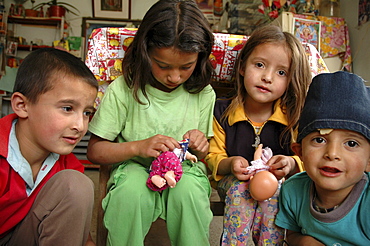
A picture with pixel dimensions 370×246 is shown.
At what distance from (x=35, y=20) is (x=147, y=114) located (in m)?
3.62

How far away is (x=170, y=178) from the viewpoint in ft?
2.98

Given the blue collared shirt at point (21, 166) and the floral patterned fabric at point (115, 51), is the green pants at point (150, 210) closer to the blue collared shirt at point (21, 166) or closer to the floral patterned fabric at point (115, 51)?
the blue collared shirt at point (21, 166)

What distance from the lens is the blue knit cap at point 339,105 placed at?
0.79 m

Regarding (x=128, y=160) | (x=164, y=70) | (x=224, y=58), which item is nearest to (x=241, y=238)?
(x=128, y=160)

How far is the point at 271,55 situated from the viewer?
115 centimetres

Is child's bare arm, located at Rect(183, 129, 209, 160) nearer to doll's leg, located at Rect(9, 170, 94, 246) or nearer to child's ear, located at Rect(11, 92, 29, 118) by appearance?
doll's leg, located at Rect(9, 170, 94, 246)

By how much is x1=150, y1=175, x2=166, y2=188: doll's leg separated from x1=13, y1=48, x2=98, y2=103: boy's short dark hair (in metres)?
0.34

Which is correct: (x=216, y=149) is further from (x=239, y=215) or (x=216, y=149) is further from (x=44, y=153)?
(x=44, y=153)

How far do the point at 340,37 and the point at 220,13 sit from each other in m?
1.85

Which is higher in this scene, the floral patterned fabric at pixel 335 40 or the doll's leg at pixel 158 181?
the floral patterned fabric at pixel 335 40

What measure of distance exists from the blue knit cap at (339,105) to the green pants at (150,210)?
35 cm

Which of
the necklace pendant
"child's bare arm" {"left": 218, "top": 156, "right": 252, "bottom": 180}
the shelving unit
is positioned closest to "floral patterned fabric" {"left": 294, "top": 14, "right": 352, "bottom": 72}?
the necklace pendant

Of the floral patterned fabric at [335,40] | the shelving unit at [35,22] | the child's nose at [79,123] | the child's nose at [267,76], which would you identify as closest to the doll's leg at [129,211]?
the child's nose at [79,123]

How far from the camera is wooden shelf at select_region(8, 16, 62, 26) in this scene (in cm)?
402
